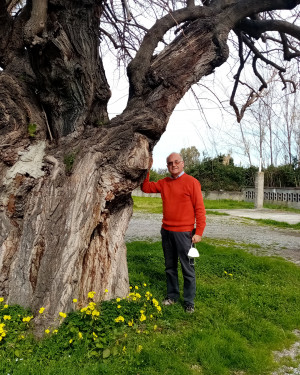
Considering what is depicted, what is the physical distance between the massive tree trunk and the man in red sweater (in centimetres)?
56

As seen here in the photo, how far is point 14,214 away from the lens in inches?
157

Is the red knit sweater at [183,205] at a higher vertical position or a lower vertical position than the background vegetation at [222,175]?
lower

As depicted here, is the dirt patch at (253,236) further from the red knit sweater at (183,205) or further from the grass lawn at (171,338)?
the red knit sweater at (183,205)

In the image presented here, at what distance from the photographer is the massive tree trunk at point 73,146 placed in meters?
3.61

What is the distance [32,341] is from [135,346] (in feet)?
3.32

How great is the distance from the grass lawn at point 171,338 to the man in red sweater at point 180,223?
25cm

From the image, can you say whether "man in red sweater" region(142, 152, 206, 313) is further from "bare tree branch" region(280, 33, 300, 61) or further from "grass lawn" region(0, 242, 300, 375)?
"bare tree branch" region(280, 33, 300, 61)

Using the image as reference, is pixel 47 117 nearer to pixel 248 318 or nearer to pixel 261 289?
pixel 248 318

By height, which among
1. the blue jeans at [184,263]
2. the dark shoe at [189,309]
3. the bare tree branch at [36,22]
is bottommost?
the dark shoe at [189,309]

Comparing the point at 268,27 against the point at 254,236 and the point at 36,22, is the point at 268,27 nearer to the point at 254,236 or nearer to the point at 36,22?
the point at 36,22

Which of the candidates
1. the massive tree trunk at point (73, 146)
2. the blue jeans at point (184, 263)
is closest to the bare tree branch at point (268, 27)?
the massive tree trunk at point (73, 146)

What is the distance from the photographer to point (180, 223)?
4332mm

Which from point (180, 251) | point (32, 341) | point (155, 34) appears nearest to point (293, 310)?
point (180, 251)

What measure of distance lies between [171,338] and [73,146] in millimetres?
2491
